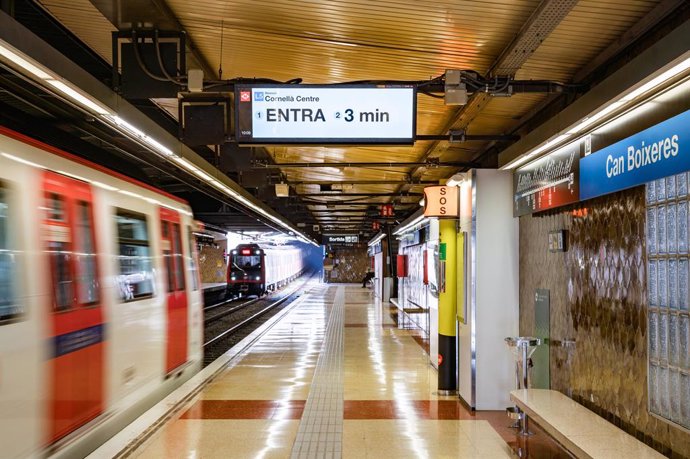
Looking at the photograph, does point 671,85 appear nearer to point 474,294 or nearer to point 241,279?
point 474,294

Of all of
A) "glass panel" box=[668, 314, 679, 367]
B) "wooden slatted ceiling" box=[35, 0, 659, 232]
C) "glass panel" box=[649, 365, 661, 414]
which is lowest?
"glass panel" box=[649, 365, 661, 414]

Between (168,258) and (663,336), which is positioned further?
(168,258)

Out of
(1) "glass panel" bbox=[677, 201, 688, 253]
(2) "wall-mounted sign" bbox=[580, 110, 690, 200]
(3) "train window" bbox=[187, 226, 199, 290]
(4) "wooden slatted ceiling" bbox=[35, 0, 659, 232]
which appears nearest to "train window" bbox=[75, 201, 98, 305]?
(4) "wooden slatted ceiling" bbox=[35, 0, 659, 232]

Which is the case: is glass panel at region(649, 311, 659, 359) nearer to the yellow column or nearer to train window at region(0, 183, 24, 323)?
train window at region(0, 183, 24, 323)

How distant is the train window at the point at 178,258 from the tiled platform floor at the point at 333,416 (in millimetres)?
1414

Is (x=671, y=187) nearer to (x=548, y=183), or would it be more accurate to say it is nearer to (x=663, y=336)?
(x=663, y=336)

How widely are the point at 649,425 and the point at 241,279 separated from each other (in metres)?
26.7

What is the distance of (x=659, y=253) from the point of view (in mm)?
4199

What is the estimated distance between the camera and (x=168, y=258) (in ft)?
26.3

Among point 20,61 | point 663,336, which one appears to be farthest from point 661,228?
point 20,61

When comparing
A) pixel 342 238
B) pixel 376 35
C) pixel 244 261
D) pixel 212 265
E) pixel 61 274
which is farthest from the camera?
pixel 342 238

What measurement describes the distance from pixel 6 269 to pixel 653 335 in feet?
13.2

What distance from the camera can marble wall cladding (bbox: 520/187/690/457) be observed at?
4355mm

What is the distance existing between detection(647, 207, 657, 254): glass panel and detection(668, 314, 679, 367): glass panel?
1.61 feet
